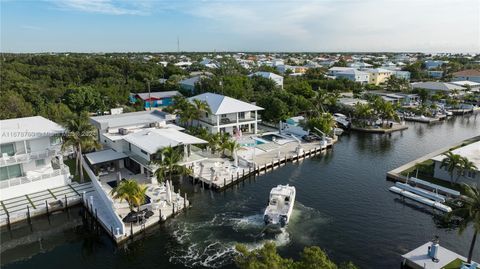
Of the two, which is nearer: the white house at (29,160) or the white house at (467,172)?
the white house at (29,160)

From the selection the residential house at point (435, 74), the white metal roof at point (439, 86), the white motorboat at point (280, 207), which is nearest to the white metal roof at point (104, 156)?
the white motorboat at point (280, 207)

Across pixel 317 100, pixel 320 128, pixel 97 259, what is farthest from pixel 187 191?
pixel 317 100

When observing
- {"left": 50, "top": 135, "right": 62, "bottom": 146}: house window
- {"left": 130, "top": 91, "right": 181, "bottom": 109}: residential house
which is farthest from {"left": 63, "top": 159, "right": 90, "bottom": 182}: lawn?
{"left": 130, "top": 91, "right": 181, "bottom": 109}: residential house

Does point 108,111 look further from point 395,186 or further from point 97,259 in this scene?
point 395,186

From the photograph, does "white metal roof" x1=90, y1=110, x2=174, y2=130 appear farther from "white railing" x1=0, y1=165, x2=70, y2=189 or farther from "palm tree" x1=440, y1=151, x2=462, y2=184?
"palm tree" x1=440, y1=151, x2=462, y2=184

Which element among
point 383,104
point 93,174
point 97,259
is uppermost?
point 383,104

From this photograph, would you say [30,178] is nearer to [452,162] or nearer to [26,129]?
[26,129]

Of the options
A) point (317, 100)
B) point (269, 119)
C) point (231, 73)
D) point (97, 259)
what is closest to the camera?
point (97, 259)

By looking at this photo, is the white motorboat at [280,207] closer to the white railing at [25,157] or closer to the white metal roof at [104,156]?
the white metal roof at [104,156]
